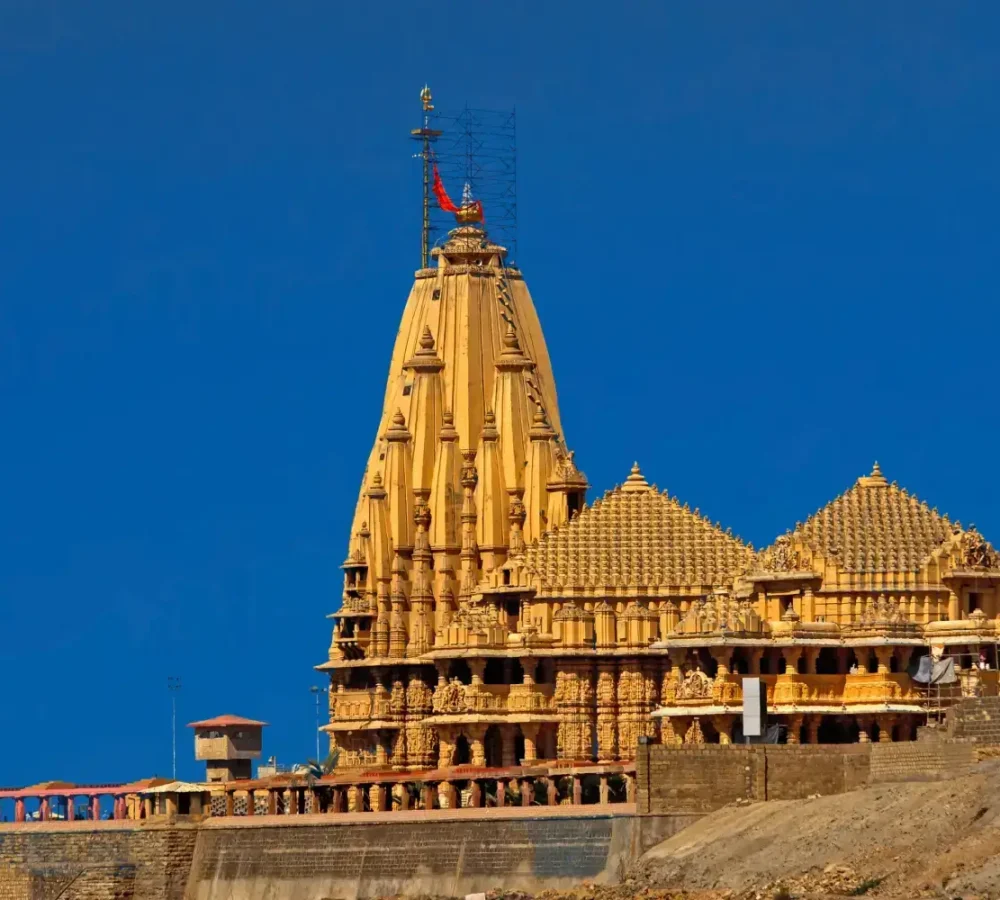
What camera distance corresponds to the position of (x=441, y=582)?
162 m

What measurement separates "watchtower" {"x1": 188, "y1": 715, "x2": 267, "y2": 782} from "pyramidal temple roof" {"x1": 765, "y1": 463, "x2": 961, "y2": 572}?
26.7 meters

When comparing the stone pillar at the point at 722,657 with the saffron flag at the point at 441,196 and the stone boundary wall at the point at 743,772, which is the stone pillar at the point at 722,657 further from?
the saffron flag at the point at 441,196

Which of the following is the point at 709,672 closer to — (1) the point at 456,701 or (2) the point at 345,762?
(1) the point at 456,701

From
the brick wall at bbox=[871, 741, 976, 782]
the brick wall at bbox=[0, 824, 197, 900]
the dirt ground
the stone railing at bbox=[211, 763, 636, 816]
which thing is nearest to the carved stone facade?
the stone railing at bbox=[211, 763, 636, 816]

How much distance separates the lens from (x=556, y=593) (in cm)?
15312

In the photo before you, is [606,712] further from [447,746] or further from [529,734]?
[447,746]

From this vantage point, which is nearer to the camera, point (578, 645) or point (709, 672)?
point (709, 672)

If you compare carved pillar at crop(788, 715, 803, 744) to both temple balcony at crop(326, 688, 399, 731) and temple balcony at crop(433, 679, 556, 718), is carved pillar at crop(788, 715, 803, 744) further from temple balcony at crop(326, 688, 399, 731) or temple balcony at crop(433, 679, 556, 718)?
temple balcony at crop(326, 688, 399, 731)

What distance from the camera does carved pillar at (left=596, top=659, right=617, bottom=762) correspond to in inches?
5866

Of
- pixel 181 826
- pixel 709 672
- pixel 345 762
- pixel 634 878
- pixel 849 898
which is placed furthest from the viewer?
pixel 345 762

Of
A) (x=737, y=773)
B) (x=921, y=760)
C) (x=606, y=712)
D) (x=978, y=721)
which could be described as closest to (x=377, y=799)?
(x=606, y=712)

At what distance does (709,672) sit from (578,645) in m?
15.0

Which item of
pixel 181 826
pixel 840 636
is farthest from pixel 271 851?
pixel 840 636

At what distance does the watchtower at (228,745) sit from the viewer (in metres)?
162
